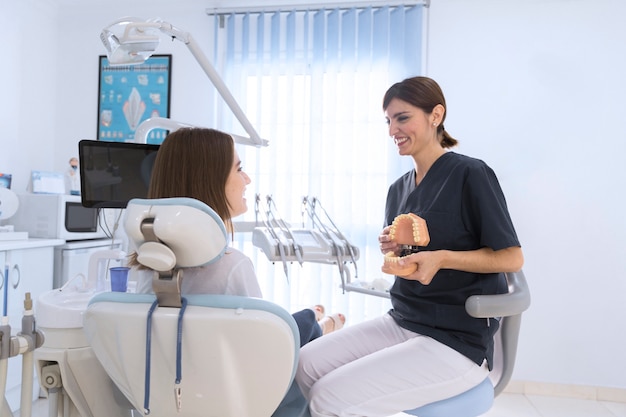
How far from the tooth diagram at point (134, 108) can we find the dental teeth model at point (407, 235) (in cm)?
261

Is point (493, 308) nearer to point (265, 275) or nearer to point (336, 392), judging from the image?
point (336, 392)

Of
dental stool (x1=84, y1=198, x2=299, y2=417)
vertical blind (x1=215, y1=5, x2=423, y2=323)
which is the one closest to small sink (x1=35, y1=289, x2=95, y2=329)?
dental stool (x1=84, y1=198, x2=299, y2=417)

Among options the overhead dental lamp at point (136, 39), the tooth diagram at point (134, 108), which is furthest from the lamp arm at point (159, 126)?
the tooth diagram at point (134, 108)

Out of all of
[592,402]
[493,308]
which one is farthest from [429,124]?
[592,402]

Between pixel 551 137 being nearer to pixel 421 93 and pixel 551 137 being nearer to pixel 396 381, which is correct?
pixel 421 93

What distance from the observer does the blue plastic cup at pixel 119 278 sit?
1419 mm

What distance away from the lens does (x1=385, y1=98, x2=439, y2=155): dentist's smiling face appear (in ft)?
4.88

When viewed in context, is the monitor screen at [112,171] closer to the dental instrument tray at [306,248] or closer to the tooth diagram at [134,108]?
the dental instrument tray at [306,248]

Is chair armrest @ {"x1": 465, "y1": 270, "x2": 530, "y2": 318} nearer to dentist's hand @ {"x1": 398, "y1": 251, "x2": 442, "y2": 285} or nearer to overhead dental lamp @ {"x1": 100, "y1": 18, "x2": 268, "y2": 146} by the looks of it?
dentist's hand @ {"x1": 398, "y1": 251, "x2": 442, "y2": 285}

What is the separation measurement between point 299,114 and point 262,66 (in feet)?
1.30

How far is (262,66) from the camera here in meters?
3.28

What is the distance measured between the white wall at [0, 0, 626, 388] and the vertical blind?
36 cm

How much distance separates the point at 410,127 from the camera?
1486 millimetres

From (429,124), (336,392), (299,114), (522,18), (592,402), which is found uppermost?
(522,18)
